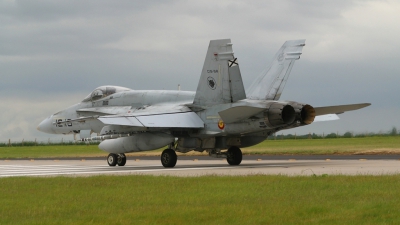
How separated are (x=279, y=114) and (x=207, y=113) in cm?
320

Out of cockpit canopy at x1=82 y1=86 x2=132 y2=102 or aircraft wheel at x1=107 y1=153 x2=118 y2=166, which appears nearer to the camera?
aircraft wheel at x1=107 y1=153 x2=118 y2=166

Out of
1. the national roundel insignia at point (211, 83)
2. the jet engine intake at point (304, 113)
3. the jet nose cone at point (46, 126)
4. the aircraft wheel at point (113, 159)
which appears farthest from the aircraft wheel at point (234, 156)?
the jet nose cone at point (46, 126)

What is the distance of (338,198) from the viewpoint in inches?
454

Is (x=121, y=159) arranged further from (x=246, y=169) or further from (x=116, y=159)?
(x=246, y=169)

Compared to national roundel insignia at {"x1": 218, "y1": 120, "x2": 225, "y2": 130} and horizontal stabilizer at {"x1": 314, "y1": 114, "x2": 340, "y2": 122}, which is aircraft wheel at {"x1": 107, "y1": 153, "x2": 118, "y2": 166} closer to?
national roundel insignia at {"x1": 218, "y1": 120, "x2": 225, "y2": 130}

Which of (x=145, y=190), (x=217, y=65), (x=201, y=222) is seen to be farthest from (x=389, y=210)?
(x=217, y=65)

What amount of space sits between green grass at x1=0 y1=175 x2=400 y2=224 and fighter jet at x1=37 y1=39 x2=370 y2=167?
20.0 feet

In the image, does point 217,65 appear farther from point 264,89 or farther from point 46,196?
point 46,196

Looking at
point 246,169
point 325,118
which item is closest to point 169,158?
point 246,169

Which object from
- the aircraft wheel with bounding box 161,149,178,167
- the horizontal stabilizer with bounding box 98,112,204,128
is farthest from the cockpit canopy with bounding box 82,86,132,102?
the aircraft wheel with bounding box 161,149,178,167

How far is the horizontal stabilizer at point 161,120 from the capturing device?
2291cm

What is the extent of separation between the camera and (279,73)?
2461 centimetres

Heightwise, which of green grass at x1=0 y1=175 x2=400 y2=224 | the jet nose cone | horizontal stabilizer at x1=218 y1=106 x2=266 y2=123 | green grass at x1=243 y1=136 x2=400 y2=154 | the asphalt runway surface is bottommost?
green grass at x1=0 y1=175 x2=400 y2=224

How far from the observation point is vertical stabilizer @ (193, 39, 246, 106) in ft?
73.1
